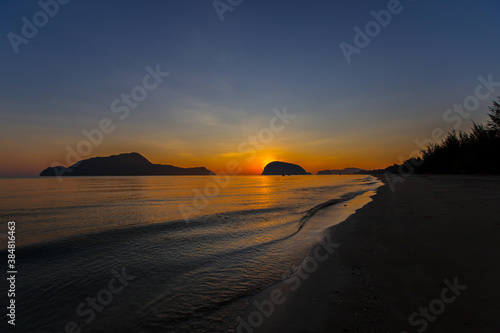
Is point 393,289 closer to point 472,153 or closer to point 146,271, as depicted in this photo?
point 146,271

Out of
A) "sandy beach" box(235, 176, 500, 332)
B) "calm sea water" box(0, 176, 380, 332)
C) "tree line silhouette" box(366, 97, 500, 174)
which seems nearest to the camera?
"sandy beach" box(235, 176, 500, 332)

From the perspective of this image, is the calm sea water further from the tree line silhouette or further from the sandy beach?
the tree line silhouette

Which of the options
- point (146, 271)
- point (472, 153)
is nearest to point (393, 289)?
point (146, 271)

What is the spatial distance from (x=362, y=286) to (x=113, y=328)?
208 inches

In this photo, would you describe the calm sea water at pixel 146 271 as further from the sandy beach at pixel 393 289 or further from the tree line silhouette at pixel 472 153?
the tree line silhouette at pixel 472 153

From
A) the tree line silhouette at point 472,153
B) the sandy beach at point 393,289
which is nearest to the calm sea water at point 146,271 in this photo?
the sandy beach at point 393,289

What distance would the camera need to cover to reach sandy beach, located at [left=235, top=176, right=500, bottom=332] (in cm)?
365

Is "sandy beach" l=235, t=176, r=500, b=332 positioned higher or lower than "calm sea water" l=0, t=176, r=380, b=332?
lower

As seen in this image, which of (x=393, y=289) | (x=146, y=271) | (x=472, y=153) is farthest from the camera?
(x=472, y=153)

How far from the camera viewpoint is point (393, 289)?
4.68 metres

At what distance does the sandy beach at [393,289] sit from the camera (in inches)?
144

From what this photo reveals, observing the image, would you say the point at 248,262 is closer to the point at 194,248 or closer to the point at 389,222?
the point at 194,248

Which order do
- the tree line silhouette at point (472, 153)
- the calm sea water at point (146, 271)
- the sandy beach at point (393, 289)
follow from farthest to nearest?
1. the tree line silhouette at point (472, 153)
2. the calm sea water at point (146, 271)
3. the sandy beach at point (393, 289)

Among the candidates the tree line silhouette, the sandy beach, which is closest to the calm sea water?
the sandy beach
